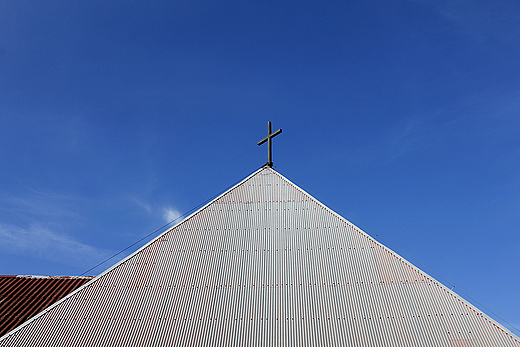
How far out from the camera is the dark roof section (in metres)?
14.8

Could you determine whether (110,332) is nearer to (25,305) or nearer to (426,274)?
(25,305)

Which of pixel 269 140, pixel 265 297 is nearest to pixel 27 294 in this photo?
pixel 265 297

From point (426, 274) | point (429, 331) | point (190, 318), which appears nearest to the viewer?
point (429, 331)

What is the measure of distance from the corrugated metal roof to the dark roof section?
1967 mm

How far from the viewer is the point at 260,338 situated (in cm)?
1275

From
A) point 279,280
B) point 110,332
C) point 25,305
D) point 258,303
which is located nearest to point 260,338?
point 258,303

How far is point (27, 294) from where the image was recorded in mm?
16500

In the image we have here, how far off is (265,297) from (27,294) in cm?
1136

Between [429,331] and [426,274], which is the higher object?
[426,274]

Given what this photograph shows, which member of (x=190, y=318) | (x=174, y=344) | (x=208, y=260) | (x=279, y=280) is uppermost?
(x=208, y=260)

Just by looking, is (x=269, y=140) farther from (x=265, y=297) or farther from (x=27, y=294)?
(x=27, y=294)

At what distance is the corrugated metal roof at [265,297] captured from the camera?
12.8m

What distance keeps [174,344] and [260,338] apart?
3.12 meters

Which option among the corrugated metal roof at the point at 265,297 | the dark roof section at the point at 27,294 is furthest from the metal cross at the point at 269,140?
the dark roof section at the point at 27,294
